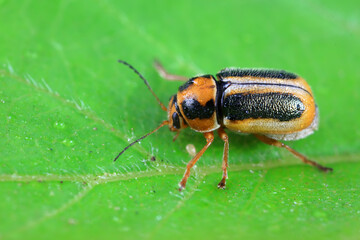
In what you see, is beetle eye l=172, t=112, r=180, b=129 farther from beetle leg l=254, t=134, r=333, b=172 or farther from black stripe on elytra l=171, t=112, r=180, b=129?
beetle leg l=254, t=134, r=333, b=172

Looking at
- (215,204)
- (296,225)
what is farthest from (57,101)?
(296,225)

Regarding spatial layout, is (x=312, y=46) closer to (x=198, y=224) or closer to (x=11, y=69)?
(x=198, y=224)

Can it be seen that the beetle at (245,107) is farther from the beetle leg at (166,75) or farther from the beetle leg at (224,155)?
the beetle leg at (166,75)

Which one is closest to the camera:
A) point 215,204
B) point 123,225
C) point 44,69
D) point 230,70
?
point 123,225

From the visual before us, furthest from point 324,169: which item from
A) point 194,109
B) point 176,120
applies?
point 176,120

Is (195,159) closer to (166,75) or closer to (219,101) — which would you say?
(219,101)

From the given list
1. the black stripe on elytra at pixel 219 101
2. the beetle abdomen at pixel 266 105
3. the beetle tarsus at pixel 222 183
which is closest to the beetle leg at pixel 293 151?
the beetle abdomen at pixel 266 105

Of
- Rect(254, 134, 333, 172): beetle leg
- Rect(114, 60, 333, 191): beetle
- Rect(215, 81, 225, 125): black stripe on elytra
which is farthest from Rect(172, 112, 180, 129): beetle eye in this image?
Rect(254, 134, 333, 172): beetle leg
